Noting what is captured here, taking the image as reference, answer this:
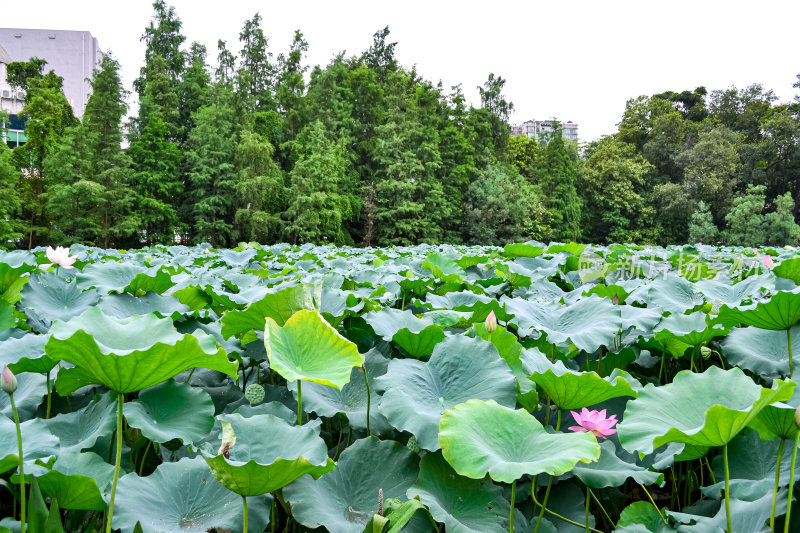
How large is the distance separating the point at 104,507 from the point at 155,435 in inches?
3.5

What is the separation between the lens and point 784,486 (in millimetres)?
558

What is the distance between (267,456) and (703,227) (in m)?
27.0

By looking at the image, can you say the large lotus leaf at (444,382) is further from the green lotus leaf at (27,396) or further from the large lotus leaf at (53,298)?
the large lotus leaf at (53,298)

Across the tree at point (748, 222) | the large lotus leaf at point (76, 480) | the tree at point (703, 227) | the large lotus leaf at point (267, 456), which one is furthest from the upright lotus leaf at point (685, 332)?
the tree at point (703, 227)

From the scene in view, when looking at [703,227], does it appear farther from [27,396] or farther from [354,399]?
[27,396]

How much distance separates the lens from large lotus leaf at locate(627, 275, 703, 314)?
1.47 m

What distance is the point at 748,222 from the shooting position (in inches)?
873

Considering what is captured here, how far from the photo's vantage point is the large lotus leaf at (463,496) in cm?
57

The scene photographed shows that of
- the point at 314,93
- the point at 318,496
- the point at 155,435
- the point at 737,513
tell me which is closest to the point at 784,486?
the point at 737,513

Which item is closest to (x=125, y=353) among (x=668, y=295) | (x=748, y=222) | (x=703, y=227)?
(x=668, y=295)

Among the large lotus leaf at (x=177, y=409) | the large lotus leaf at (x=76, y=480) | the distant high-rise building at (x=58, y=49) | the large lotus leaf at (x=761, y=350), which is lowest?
the large lotus leaf at (x=76, y=480)

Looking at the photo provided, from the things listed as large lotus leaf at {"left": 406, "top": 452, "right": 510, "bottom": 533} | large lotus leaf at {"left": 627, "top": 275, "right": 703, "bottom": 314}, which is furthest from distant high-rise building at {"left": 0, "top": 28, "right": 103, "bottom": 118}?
large lotus leaf at {"left": 406, "top": 452, "right": 510, "bottom": 533}

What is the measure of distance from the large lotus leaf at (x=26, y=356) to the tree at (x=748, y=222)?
86.9 ft

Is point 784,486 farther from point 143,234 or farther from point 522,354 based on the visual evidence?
point 143,234
